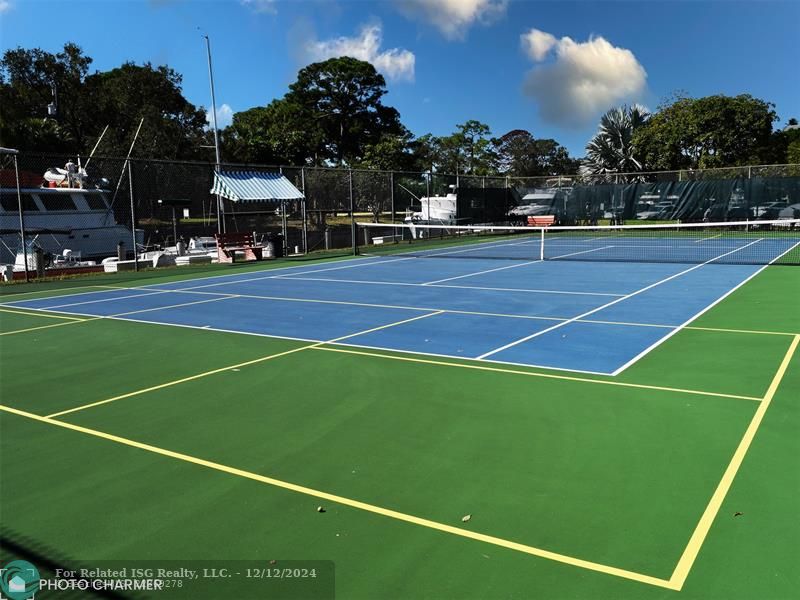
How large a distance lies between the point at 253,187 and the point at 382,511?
20.7m

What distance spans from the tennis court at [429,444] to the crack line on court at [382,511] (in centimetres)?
2

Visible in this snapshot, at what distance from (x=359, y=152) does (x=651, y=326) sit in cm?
5751

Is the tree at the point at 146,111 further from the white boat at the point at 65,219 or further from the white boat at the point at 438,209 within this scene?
the white boat at the point at 65,219

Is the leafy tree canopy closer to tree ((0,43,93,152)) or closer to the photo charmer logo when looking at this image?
tree ((0,43,93,152))

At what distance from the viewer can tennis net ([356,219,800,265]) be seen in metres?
20.2

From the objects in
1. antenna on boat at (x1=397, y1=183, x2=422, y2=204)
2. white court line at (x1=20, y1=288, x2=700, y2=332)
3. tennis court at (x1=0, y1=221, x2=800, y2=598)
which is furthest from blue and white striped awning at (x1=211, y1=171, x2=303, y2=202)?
tennis court at (x1=0, y1=221, x2=800, y2=598)

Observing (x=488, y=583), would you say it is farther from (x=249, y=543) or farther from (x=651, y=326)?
(x=651, y=326)

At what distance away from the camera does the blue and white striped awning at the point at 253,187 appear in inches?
896

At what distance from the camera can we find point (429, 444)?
5191mm

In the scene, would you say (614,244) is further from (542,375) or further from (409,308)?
(542,375)

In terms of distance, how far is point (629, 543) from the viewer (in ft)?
12.0

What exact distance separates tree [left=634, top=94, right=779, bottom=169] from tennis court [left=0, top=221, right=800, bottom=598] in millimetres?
41391

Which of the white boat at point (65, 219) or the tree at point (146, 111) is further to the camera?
the tree at point (146, 111)

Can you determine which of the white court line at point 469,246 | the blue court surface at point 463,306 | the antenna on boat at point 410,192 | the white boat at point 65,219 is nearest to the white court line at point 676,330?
the blue court surface at point 463,306
